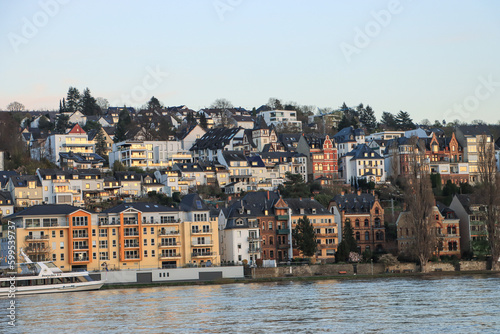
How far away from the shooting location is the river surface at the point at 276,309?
47438 millimetres

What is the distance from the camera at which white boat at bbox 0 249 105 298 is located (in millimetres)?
75000

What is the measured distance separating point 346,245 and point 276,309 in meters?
37.7

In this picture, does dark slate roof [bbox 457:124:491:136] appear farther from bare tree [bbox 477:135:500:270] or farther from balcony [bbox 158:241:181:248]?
balcony [bbox 158:241:181:248]

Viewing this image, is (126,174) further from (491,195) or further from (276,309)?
(276,309)

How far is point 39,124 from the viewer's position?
563 feet

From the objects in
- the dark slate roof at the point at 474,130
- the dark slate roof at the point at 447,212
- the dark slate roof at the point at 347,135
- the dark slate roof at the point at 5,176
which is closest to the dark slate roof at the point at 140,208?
the dark slate roof at the point at 5,176

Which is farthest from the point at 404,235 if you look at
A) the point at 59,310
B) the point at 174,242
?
the point at 59,310

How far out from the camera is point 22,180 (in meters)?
111

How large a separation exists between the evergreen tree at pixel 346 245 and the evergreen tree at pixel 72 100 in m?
109

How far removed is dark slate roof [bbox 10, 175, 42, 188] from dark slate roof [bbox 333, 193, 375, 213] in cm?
3987

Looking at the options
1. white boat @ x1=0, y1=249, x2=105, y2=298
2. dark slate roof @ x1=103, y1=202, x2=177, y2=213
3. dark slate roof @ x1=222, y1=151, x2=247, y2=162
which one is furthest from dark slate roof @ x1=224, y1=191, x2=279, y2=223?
dark slate roof @ x1=222, y1=151, x2=247, y2=162

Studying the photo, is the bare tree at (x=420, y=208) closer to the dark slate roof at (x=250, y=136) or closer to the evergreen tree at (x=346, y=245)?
the evergreen tree at (x=346, y=245)

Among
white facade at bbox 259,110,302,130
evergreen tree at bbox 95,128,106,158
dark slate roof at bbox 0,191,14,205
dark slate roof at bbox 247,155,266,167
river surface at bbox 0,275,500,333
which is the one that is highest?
white facade at bbox 259,110,302,130

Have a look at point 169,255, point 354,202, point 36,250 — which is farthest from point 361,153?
point 36,250
